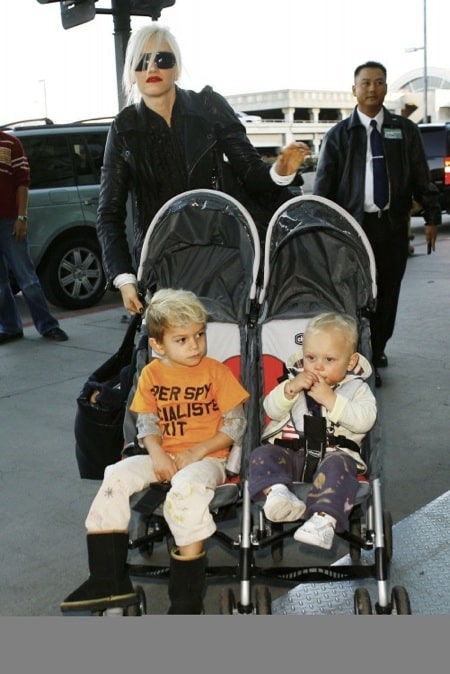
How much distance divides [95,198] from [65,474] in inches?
216

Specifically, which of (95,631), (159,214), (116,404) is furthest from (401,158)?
(95,631)

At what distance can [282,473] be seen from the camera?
3.30 m

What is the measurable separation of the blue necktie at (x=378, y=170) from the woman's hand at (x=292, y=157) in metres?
2.35

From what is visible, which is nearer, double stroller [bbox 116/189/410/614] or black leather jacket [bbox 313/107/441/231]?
double stroller [bbox 116/189/410/614]

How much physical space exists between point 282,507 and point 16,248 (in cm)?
596

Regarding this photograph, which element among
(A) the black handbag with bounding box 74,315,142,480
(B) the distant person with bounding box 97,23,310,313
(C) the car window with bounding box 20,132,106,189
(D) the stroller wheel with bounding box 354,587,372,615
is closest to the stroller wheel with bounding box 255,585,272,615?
(D) the stroller wheel with bounding box 354,587,372,615

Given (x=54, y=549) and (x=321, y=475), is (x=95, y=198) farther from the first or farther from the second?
(x=321, y=475)

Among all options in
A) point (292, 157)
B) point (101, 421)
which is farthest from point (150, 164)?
point (101, 421)

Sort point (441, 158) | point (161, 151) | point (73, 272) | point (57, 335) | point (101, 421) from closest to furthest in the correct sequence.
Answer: point (101, 421) → point (161, 151) → point (57, 335) → point (73, 272) → point (441, 158)

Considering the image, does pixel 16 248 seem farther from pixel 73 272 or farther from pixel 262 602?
pixel 262 602

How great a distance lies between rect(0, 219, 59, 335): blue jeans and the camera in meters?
8.41

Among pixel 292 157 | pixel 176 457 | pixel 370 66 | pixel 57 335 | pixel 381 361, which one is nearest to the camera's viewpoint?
pixel 176 457

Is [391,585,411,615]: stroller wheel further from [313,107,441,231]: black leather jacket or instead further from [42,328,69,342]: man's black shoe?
[42,328,69,342]: man's black shoe

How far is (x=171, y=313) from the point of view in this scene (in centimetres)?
343
